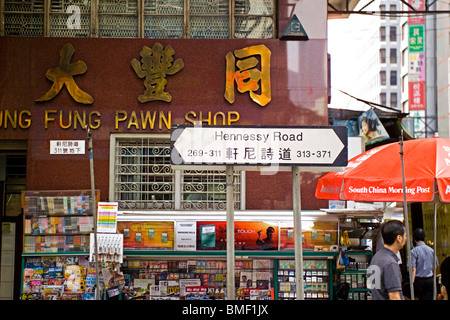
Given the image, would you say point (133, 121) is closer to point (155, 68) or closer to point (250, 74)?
point (155, 68)

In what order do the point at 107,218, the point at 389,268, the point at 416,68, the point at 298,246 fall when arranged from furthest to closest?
the point at 416,68 → the point at 107,218 → the point at 298,246 → the point at 389,268

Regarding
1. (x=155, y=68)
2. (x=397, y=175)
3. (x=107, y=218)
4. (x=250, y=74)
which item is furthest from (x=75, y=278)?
(x=397, y=175)

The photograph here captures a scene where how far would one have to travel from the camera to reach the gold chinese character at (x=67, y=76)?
36.6 feet

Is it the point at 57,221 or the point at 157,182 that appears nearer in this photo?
the point at 57,221

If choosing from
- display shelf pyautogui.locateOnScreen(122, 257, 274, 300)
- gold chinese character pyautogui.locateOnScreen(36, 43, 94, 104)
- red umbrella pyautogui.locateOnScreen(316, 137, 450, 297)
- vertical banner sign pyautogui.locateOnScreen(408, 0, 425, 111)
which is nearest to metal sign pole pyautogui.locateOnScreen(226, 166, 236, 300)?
red umbrella pyautogui.locateOnScreen(316, 137, 450, 297)

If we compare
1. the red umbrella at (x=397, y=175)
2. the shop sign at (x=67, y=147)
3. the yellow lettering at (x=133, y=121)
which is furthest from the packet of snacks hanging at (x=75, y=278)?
the red umbrella at (x=397, y=175)

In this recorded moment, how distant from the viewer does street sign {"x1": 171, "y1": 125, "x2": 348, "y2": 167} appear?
6.36 meters

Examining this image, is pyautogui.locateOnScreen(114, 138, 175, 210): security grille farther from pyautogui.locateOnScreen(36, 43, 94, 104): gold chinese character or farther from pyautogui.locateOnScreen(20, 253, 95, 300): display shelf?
pyautogui.locateOnScreen(20, 253, 95, 300): display shelf

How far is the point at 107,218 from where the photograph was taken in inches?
419

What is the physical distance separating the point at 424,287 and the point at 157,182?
4814mm

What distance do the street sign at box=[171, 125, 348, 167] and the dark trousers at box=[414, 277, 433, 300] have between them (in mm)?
4861

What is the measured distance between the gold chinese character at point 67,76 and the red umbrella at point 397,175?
4.65 m
